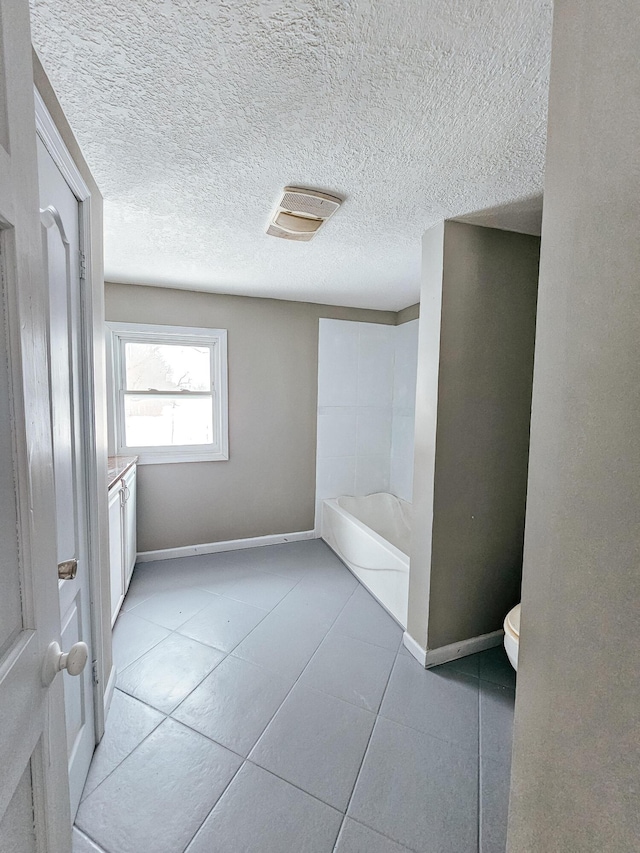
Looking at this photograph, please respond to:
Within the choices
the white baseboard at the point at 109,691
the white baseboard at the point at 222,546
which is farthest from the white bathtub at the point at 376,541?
the white baseboard at the point at 109,691

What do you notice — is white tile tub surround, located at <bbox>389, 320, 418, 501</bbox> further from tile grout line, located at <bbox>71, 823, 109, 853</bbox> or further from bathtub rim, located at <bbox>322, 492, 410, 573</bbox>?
tile grout line, located at <bbox>71, 823, 109, 853</bbox>

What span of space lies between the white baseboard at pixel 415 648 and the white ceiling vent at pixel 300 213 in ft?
7.66

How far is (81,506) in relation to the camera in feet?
4.29

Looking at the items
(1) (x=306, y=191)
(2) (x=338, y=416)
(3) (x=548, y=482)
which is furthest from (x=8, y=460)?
(2) (x=338, y=416)

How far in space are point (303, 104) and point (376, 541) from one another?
96.5 inches

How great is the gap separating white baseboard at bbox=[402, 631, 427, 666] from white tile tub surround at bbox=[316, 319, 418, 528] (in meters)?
1.58

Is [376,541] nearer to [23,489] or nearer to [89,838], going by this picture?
[89,838]

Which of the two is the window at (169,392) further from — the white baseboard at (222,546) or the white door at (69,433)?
the white door at (69,433)

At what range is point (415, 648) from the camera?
2016 millimetres

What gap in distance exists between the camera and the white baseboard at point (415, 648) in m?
1.96

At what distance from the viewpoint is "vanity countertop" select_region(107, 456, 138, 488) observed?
204 centimetres

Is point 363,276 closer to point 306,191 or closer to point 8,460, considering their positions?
point 306,191

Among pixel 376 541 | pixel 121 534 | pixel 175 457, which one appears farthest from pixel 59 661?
pixel 175 457

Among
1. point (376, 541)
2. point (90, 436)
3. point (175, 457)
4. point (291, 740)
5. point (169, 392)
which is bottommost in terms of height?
point (291, 740)
